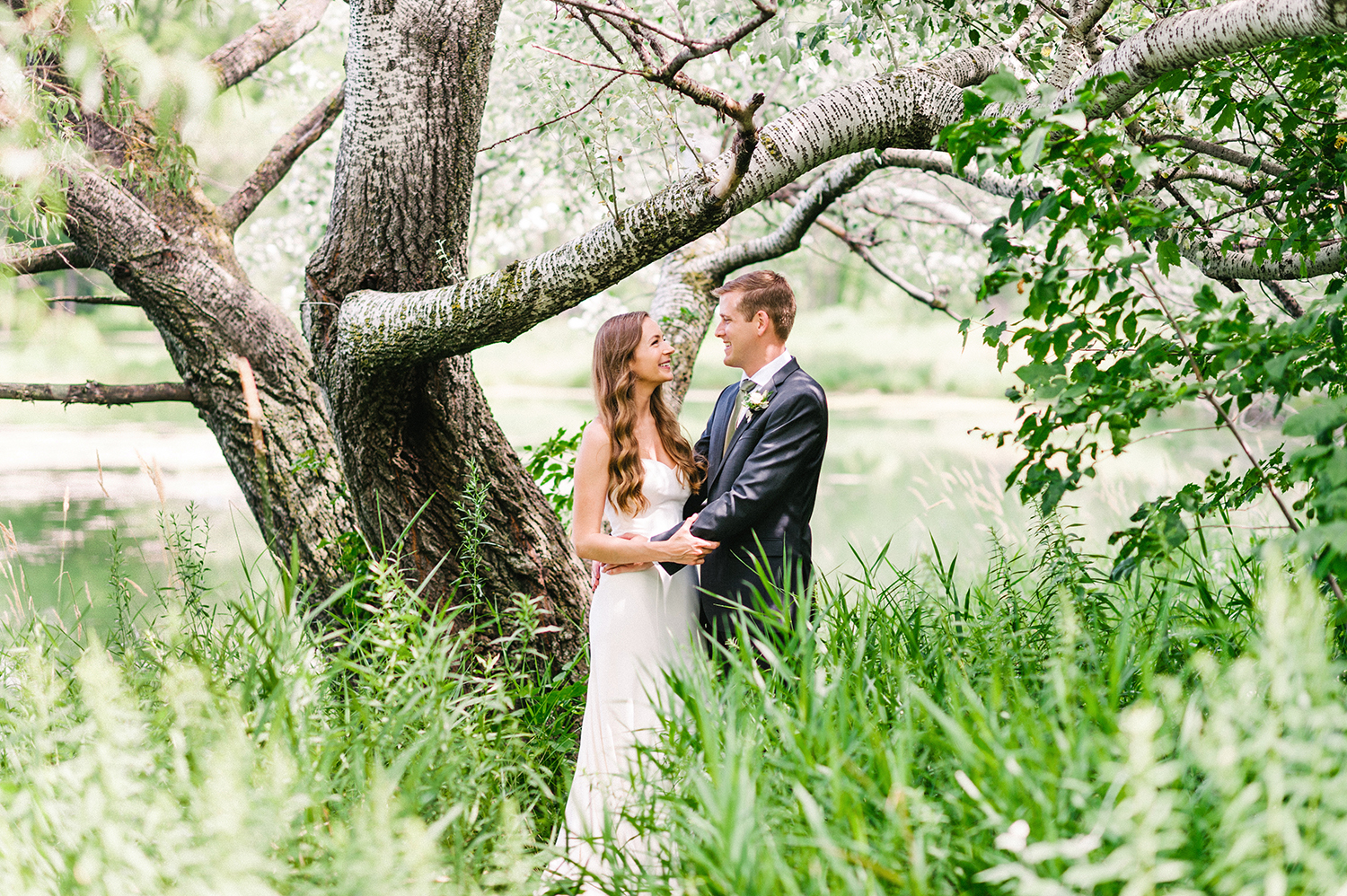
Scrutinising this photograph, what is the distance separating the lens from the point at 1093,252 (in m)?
2.18

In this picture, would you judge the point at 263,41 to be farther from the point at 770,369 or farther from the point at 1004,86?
the point at 1004,86

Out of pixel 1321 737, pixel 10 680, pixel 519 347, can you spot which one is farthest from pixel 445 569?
pixel 519 347

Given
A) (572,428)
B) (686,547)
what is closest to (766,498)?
(686,547)

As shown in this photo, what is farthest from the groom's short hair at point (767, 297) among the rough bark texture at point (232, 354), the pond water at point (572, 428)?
the rough bark texture at point (232, 354)

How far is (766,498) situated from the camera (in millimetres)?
2826

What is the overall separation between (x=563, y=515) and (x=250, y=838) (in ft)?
9.46

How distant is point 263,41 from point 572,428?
556cm

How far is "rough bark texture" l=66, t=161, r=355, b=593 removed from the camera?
388 cm

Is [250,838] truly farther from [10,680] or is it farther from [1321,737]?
[10,680]

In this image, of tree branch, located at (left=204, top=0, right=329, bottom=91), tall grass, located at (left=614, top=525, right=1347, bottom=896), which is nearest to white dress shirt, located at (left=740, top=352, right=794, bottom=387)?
tall grass, located at (left=614, top=525, right=1347, bottom=896)

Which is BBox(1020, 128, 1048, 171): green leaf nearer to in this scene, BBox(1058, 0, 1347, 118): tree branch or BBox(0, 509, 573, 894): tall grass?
BBox(1058, 0, 1347, 118): tree branch

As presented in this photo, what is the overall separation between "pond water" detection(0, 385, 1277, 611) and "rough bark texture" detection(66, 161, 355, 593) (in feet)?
1.15

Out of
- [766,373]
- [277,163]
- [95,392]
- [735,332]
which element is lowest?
[95,392]

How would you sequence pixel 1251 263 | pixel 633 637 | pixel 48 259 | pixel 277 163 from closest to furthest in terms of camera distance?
pixel 633 637, pixel 1251 263, pixel 48 259, pixel 277 163
